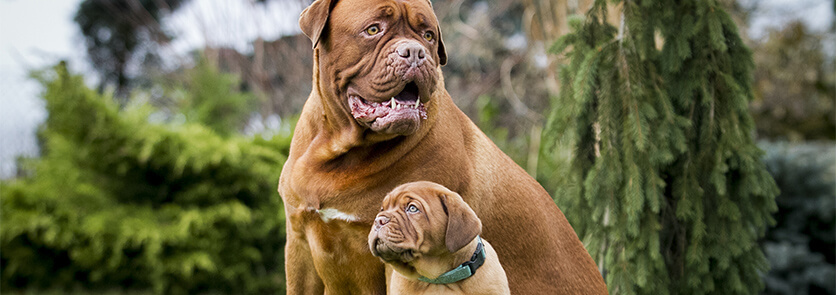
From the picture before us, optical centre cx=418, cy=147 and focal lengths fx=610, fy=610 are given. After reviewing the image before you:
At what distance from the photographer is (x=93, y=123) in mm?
6480

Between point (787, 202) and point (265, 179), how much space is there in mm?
6113

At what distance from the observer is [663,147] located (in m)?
3.45

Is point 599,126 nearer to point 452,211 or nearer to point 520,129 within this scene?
point 452,211

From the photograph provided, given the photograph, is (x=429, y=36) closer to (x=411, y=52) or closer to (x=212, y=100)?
(x=411, y=52)

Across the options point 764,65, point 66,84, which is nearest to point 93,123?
point 66,84

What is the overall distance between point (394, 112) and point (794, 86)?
12880mm

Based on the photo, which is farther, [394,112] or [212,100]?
[212,100]

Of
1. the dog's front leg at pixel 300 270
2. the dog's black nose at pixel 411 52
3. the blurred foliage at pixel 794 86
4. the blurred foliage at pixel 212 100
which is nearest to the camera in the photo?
the dog's black nose at pixel 411 52

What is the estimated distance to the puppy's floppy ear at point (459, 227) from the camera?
1.94m

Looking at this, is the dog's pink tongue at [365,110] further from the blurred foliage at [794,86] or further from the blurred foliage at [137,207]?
the blurred foliage at [794,86]

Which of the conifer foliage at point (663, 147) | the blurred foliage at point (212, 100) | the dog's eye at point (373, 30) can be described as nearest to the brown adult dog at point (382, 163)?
the dog's eye at point (373, 30)

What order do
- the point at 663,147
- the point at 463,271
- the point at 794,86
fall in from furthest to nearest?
the point at 794,86, the point at 663,147, the point at 463,271

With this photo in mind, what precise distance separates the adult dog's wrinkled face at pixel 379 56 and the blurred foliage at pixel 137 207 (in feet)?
15.4

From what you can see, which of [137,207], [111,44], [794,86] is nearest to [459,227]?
[137,207]
